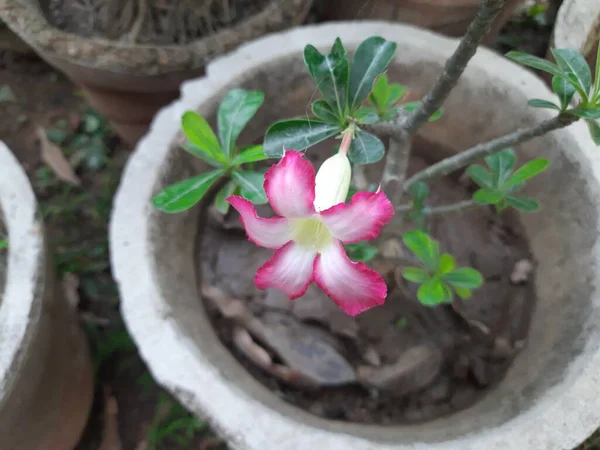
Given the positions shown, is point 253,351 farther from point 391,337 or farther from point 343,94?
point 343,94

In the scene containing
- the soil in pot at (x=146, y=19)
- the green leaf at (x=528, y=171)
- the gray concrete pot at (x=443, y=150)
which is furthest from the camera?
the soil in pot at (x=146, y=19)

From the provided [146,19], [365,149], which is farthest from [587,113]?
[146,19]

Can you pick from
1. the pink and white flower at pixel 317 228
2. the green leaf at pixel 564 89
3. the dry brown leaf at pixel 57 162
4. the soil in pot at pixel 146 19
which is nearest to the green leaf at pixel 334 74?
the pink and white flower at pixel 317 228

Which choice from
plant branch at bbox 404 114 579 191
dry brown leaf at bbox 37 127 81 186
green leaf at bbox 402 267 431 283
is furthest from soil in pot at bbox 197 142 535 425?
dry brown leaf at bbox 37 127 81 186

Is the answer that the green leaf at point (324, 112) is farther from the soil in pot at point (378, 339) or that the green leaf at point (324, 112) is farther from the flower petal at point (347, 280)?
the soil in pot at point (378, 339)

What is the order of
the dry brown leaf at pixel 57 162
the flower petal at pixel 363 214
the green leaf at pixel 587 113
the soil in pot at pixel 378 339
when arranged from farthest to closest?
the dry brown leaf at pixel 57 162
the soil in pot at pixel 378 339
the green leaf at pixel 587 113
the flower petal at pixel 363 214

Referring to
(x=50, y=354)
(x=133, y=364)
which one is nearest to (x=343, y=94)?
(x=50, y=354)
